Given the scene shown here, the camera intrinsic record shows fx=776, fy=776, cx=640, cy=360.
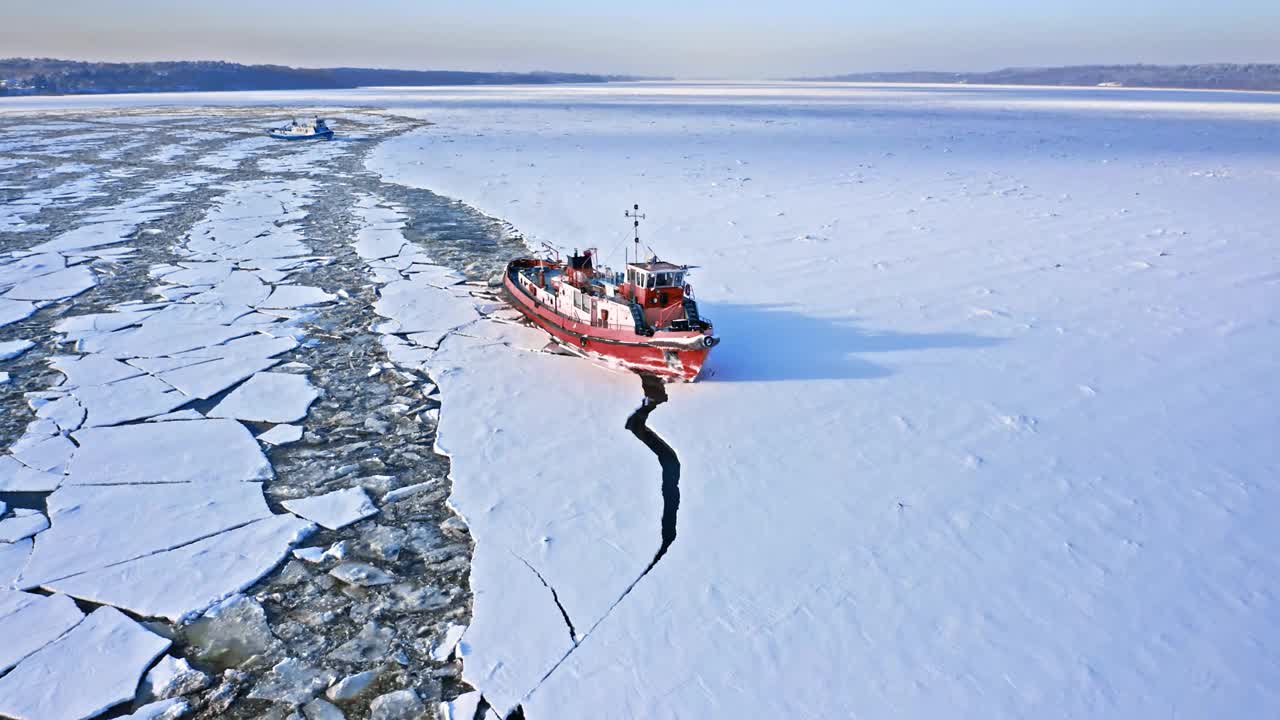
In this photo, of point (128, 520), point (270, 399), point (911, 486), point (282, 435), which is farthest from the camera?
point (270, 399)

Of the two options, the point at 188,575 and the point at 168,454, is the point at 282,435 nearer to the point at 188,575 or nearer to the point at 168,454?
the point at 168,454


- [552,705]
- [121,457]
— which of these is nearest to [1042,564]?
[552,705]

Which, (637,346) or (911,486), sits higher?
(637,346)

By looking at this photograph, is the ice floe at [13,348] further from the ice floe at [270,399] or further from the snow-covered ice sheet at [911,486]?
the snow-covered ice sheet at [911,486]

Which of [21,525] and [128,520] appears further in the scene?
[128,520]

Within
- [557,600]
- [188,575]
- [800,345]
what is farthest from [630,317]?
[188,575]

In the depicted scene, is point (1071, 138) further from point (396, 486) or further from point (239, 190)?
point (396, 486)
